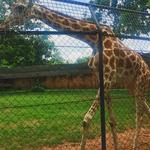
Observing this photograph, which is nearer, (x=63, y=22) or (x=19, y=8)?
(x=19, y=8)

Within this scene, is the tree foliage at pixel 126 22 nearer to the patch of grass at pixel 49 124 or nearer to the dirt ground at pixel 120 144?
the patch of grass at pixel 49 124

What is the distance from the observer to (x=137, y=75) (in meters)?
8.28

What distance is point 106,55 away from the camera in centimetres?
734

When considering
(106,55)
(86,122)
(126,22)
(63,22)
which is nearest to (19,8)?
(63,22)

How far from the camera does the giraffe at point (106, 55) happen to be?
6754mm

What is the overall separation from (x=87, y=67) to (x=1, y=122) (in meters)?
5.01

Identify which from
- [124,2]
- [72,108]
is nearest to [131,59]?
[72,108]

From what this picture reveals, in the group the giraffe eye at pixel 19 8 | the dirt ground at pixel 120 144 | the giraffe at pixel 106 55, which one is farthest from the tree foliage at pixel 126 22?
the dirt ground at pixel 120 144

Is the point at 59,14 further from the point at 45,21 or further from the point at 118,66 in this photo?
the point at 118,66

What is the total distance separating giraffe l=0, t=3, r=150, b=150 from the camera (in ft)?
22.2

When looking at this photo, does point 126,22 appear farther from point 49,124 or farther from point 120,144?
point 49,124

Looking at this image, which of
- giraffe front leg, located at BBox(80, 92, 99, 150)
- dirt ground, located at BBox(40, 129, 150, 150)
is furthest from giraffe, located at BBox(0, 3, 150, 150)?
dirt ground, located at BBox(40, 129, 150, 150)

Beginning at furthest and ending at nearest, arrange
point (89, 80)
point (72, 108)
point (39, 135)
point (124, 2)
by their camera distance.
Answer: point (124, 2)
point (72, 108)
point (89, 80)
point (39, 135)

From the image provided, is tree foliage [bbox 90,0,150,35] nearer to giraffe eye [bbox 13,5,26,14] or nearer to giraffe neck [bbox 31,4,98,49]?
giraffe neck [bbox 31,4,98,49]
